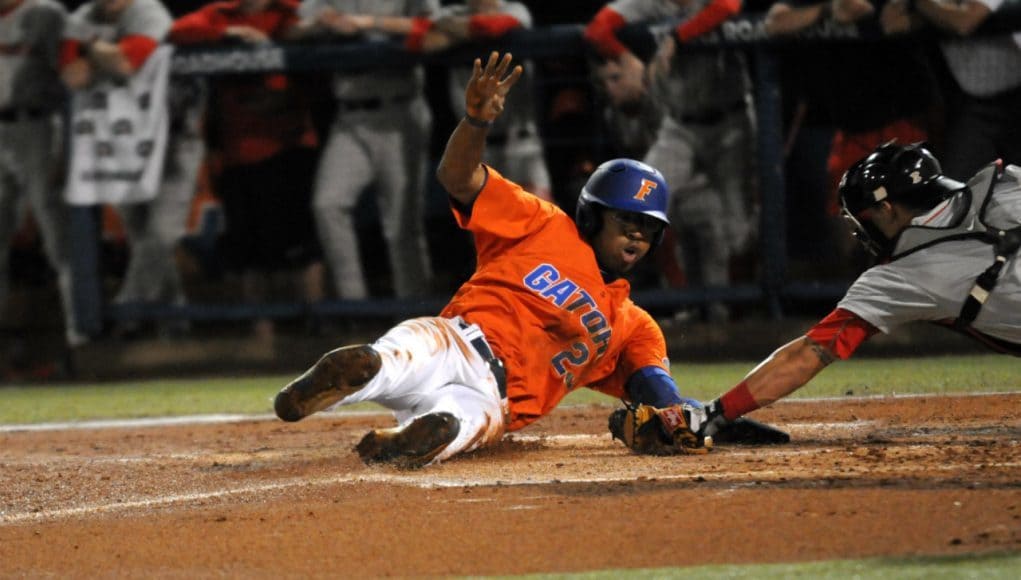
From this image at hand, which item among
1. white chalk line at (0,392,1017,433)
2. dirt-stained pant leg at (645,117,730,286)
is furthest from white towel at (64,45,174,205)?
dirt-stained pant leg at (645,117,730,286)

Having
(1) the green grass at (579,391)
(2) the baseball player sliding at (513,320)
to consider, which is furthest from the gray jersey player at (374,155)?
(2) the baseball player sliding at (513,320)

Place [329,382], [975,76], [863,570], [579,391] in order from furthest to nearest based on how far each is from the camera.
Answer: [975,76], [579,391], [329,382], [863,570]

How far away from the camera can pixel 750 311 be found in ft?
28.9

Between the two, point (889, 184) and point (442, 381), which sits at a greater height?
point (889, 184)

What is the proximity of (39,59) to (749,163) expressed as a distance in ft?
14.7

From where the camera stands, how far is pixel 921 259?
464 cm

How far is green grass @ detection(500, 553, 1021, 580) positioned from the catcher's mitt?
1698 millimetres

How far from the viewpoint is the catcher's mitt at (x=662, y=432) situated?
499cm

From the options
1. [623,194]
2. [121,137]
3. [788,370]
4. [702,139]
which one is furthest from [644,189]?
[121,137]

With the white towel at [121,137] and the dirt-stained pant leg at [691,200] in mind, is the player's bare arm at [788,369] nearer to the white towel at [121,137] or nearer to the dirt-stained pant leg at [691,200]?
the dirt-stained pant leg at [691,200]

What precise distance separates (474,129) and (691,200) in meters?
3.98

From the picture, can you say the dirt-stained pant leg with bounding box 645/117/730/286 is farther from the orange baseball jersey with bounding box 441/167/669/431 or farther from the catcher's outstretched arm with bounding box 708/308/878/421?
the catcher's outstretched arm with bounding box 708/308/878/421

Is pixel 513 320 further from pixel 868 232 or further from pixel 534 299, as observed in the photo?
pixel 868 232

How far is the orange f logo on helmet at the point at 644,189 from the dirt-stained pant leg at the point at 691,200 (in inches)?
134
